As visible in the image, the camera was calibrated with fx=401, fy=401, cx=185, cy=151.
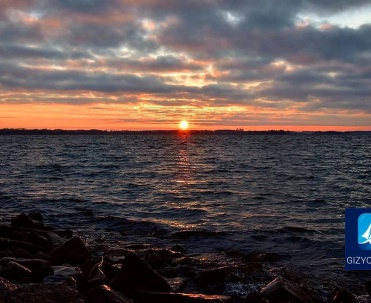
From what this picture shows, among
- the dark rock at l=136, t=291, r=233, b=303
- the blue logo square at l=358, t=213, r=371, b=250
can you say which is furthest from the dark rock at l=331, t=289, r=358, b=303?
the dark rock at l=136, t=291, r=233, b=303

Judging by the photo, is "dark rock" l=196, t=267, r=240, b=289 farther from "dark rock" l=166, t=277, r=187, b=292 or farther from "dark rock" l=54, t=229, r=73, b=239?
"dark rock" l=54, t=229, r=73, b=239

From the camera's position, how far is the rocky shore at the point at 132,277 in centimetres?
659

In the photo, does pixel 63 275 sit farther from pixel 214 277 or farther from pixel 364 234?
pixel 364 234

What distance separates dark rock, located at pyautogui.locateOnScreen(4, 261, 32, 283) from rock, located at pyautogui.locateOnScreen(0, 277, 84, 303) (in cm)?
235

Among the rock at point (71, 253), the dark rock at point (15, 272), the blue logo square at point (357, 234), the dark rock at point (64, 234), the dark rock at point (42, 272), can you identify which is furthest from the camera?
the dark rock at point (64, 234)

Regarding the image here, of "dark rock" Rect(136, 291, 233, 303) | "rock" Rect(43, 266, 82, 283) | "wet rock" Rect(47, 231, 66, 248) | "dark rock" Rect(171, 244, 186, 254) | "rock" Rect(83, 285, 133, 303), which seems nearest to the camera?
"rock" Rect(83, 285, 133, 303)

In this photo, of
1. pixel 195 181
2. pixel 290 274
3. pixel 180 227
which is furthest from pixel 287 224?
pixel 195 181

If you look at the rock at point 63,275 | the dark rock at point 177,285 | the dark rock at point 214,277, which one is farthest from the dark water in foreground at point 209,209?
the rock at point 63,275

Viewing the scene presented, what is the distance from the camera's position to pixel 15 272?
26.7ft

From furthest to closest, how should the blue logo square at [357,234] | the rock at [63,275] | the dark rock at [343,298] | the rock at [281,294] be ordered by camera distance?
the dark rock at [343,298] < the rock at [281,294] < the rock at [63,275] < the blue logo square at [357,234]

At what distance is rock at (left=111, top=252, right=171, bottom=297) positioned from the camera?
316 inches

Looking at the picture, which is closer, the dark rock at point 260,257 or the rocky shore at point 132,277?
the rocky shore at point 132,277

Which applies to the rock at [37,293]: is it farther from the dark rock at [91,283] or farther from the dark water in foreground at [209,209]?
the dark water in foreground at [209,209]

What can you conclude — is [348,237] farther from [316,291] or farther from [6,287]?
[6,287]
